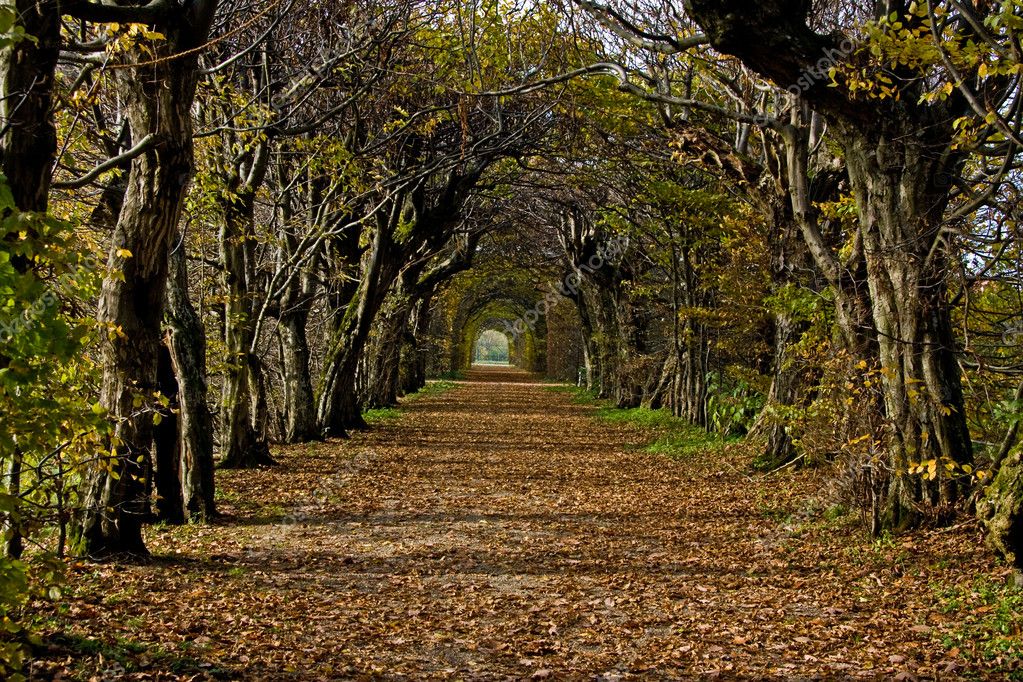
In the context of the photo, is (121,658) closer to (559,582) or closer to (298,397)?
(559,582)

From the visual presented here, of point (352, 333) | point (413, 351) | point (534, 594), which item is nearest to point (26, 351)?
point (534, 594)

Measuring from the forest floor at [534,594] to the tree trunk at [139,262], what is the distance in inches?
19.3

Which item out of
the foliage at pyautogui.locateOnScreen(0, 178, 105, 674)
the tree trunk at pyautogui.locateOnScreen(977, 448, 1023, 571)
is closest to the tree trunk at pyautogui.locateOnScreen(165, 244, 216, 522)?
the foliage at pyautogui.locateOnScreen(0, 178, 105, 674)

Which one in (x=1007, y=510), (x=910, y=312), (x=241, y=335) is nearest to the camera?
(x=1007, y=510)

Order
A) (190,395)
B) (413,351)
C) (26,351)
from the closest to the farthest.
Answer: (26,351)
(190,395)
(413,351)

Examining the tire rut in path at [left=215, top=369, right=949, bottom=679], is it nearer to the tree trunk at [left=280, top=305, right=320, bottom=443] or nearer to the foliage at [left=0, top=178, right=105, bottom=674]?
the foliage at [left=0, top=178, right=105, bottom=674]

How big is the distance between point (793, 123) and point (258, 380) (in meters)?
8.54

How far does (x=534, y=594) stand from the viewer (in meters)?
6.90

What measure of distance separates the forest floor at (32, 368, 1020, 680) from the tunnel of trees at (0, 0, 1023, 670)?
→ 61 cm

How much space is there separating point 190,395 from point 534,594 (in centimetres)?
446

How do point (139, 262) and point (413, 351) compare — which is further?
point (413, 351)

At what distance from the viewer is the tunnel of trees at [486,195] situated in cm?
473

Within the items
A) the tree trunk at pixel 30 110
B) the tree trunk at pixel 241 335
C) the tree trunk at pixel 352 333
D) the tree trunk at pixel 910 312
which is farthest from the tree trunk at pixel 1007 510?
the tree trunk at pixel 352 333

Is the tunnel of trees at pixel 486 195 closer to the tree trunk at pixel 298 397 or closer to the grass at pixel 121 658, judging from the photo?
the tree trunk at pixel 298 397
